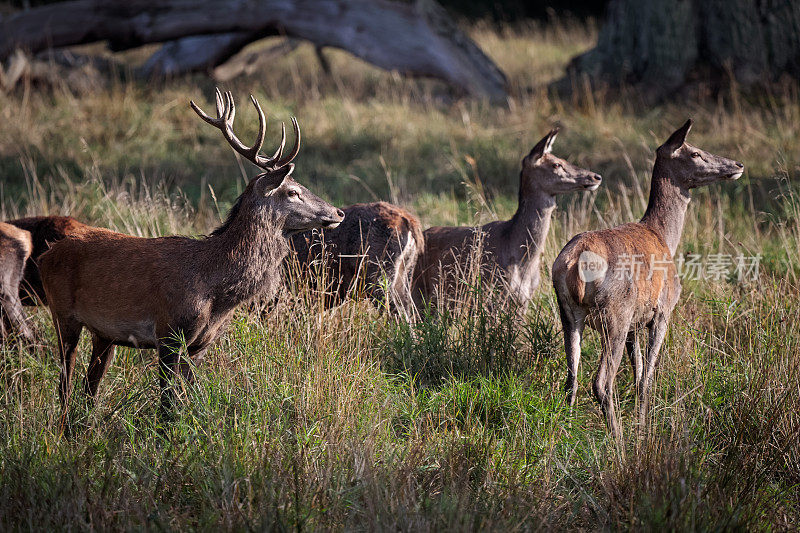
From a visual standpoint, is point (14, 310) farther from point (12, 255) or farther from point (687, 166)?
point (687, 166)

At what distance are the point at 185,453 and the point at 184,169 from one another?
6.62 metres

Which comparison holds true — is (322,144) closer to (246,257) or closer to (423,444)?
(246,257)

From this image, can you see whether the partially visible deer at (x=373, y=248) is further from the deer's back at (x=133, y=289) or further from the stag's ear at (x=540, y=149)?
the deer's back at (x=133, y=289)

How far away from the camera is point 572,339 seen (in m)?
4.74

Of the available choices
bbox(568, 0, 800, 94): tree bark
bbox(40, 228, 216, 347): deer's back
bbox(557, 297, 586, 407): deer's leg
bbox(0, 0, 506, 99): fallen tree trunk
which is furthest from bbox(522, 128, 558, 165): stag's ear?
bbox(568, 0, 800, 94): tree bark

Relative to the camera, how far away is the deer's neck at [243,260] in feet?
15.1

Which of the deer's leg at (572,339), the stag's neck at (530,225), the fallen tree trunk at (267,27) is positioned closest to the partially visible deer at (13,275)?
the deer's leg at (572,339)

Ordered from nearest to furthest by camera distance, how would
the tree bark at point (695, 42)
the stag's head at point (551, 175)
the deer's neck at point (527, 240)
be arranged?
the deer's neck at point (527, 240) < the stag's head at point (551, 175) < the tree bark at point (695, 42)

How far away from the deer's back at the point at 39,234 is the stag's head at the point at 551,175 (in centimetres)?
338

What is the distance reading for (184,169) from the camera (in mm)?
10125

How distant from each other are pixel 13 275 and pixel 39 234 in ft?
1.09

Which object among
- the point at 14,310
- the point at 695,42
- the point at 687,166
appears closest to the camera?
the point at 14,310

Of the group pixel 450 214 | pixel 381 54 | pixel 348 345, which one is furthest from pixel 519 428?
pixel 381 54

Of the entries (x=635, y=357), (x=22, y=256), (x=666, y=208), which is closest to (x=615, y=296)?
(x=635, y=357)
